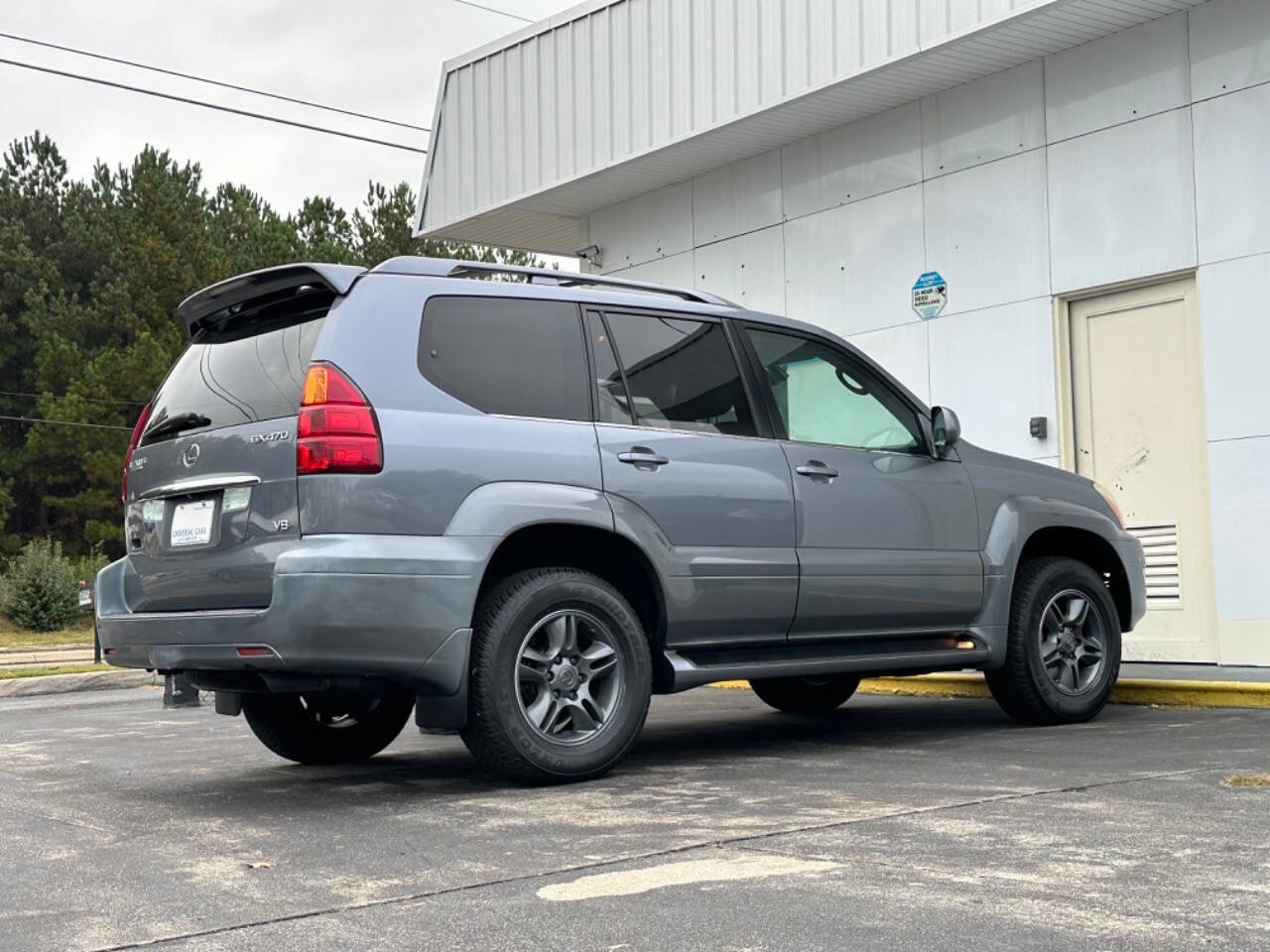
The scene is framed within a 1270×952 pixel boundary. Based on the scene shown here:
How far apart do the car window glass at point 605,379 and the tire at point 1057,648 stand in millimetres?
2414

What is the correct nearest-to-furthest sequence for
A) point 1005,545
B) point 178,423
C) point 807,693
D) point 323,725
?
point 178,423 < point 323,725 < point 1005,545 < point 807,693

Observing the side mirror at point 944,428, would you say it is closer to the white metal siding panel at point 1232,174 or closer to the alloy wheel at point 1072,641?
the alloy wheel at point 1072,641

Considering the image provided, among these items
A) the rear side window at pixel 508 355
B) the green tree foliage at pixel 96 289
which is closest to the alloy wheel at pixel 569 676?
the rear side window at pixel 508 355

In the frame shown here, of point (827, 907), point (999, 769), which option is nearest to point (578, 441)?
point (999, 769)

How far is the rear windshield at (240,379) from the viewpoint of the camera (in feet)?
18.3

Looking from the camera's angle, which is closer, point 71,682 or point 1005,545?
point 1005,545

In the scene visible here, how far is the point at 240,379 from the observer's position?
583cm

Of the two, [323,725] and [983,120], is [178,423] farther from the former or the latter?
[983,120]

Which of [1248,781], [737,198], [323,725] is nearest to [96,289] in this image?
[737,198]

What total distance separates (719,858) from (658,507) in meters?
2.04

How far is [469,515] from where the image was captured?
5.46m

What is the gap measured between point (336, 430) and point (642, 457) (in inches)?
50.8

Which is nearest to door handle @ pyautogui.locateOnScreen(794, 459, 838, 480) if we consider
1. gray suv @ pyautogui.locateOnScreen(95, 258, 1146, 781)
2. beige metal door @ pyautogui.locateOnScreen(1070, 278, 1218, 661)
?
gray suv @ pyautogui.locateOnScreen(95, 258, 1146, 781)

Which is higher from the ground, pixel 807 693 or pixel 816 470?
pixel 816 470
